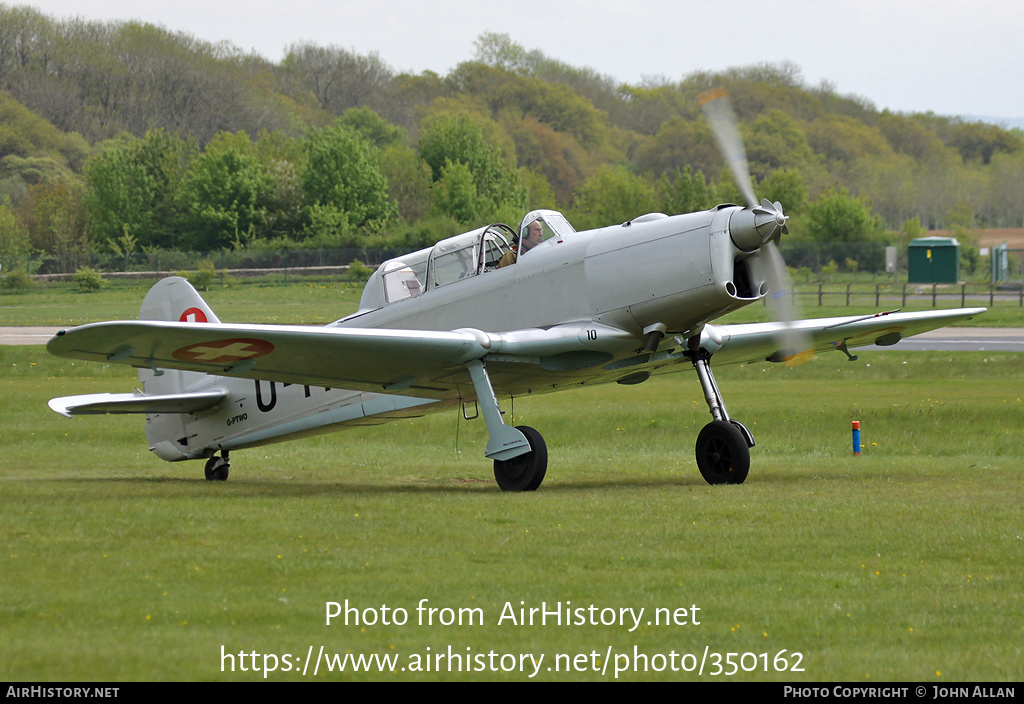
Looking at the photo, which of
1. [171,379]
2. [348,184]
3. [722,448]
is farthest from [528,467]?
[348,184]

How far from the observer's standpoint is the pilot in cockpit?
12.7 meters

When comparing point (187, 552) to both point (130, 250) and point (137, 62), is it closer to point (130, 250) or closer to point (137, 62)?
point (130, 250)

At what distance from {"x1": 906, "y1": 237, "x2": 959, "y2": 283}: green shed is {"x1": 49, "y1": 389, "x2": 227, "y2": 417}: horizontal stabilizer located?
6179 centimetres

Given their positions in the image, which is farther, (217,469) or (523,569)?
(217,469)

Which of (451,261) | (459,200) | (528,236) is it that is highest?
(459,200)

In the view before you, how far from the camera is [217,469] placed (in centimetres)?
1548

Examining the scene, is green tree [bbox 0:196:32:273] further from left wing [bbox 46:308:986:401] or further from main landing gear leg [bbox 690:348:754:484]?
main landing gear leg [bbox 690:348:754:484]

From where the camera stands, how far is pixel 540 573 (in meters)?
7.35

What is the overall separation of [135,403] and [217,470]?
1.83 metres

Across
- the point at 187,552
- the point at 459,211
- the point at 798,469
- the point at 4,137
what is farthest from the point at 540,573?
the point at 4,137

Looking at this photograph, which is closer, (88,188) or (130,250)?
(130,250)

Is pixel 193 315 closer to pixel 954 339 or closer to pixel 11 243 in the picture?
pixel 954 339

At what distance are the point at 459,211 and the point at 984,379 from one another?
182 ft

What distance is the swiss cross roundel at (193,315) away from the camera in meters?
14.8
